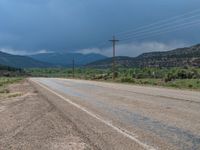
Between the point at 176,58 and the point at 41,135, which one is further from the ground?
the point at 176,58

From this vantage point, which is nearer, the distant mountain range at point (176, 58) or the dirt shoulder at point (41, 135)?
the dirt shoulder at point (41, 135)

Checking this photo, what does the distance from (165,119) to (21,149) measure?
19.0 ft

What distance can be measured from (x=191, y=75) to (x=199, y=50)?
10177 centimetres

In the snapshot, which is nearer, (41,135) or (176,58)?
(41,135)

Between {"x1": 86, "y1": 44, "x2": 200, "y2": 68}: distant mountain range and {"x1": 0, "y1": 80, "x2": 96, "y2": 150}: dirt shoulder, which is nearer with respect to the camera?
{"x1": 0, "y1": 80, "x2": 96, "y2": 150}: dirt shoulder

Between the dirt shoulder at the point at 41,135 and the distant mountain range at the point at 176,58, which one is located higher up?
the distant mountain range at the point at 176,58

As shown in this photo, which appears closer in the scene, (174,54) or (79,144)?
(79,144)

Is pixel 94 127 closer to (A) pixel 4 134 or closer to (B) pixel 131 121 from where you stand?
(B) pixel 131 121

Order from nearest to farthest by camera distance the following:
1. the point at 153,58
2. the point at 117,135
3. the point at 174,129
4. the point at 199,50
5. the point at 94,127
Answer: the point at 117,135 < the point at 174,129 < the point at 94,127 < the point at 199,50 < the point at 153,58

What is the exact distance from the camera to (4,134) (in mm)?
11523

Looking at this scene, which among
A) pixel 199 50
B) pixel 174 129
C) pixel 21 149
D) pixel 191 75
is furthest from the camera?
pixel 199 50

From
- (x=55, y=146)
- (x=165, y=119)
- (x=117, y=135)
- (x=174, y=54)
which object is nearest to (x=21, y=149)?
(x=55, y=146)

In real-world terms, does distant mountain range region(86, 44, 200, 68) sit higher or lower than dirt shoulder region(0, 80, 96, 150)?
higher

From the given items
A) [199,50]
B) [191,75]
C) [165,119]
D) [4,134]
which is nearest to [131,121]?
[165,119]
